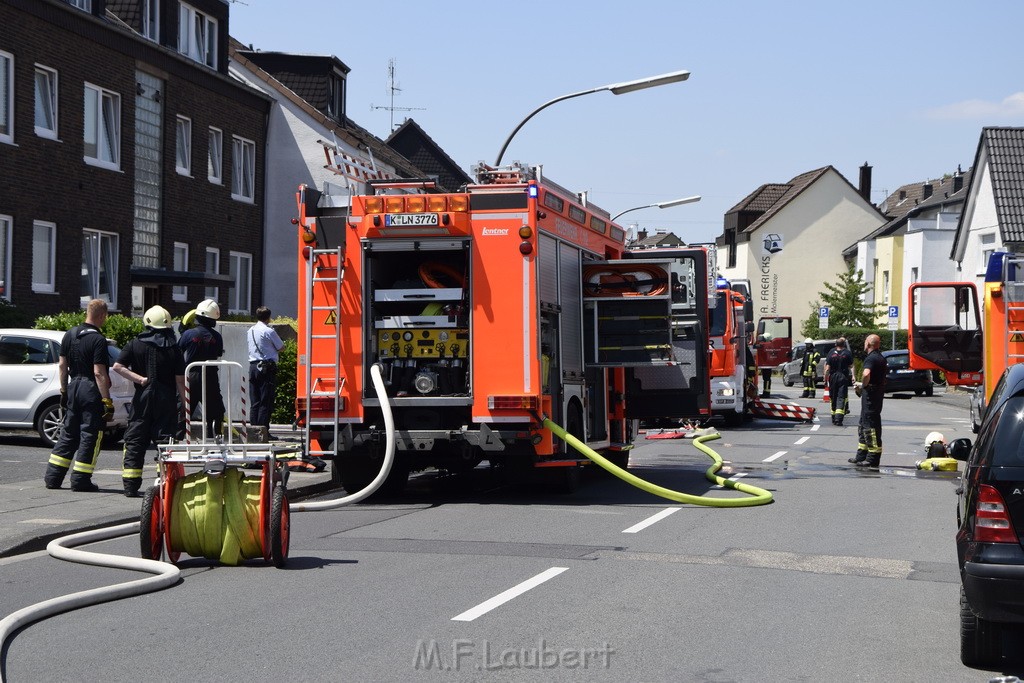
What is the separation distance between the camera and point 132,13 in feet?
96.3

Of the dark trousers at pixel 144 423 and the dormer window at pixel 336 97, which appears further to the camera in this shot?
the dormer window at pixel 336 97

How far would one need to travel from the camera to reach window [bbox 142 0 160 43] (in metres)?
29.7

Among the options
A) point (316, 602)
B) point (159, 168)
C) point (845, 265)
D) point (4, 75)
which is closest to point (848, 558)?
point (316, 602)

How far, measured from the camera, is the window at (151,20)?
29688 millimetres

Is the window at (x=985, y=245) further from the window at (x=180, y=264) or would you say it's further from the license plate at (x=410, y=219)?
the license plate at (x=410, y=219)

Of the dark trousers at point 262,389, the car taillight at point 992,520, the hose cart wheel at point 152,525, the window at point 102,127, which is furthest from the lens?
the window at point 102,127

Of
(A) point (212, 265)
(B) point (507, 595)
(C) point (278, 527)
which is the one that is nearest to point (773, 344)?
(A) point (212, 265)

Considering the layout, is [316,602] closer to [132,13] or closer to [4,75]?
[4,75]

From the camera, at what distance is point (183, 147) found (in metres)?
31.2

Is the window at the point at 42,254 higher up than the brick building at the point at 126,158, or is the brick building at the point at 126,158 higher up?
the brick building at the point at 126,158

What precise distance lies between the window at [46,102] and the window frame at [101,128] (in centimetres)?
88

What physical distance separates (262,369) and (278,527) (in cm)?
919

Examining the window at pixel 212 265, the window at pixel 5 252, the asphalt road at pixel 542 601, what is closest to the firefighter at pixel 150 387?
the asphalt road at pixel 542 601

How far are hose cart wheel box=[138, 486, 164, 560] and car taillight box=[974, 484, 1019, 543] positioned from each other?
5132 millimetres
